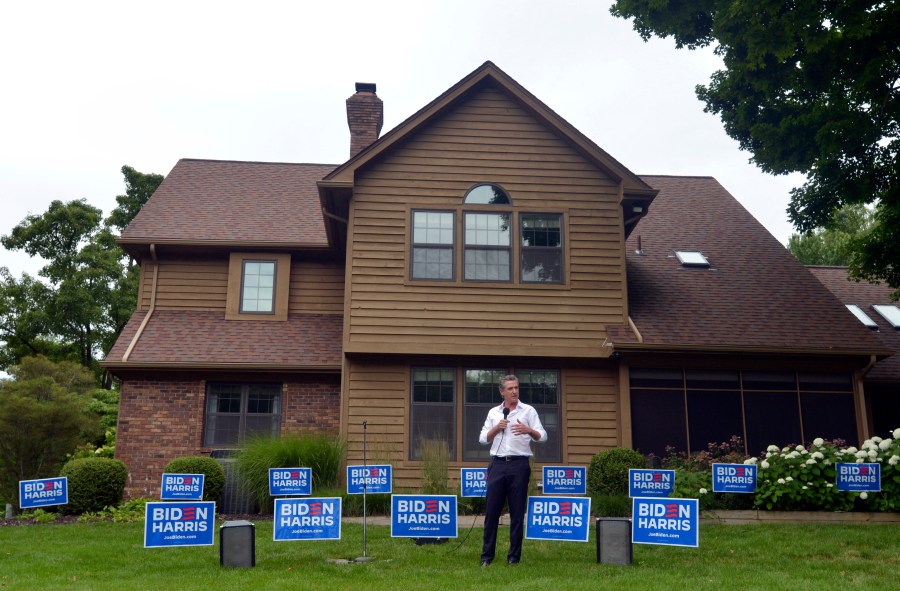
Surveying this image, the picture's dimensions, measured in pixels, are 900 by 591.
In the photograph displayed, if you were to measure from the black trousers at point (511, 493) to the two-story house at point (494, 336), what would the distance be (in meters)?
6.49

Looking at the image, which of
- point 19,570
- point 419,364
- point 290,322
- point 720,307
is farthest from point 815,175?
point 19,570

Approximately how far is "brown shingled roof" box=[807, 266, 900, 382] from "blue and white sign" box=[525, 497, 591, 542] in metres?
11.2

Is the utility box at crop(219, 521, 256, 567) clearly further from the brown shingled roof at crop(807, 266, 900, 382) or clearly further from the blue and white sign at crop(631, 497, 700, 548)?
the brown shingled roof at crop(807, 266, 900, 382)

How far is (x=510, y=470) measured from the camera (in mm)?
7957

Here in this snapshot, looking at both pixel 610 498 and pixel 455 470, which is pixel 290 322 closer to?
pixel 455 470

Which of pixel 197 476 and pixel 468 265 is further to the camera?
pixel 468 265

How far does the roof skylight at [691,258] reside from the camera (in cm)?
1767

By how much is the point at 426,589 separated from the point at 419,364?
828 centimetres

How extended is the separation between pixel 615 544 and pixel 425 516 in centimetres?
Result: 202

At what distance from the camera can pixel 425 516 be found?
29.3ft

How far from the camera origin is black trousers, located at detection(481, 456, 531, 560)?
7.91 m

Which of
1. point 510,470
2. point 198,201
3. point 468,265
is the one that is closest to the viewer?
point 510,470

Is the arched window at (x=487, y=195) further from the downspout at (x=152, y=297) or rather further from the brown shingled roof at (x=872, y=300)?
the brown shingled roof at (x=872, y=300)

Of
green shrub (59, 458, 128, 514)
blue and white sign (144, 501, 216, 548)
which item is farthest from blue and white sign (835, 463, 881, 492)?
green shrub (59, 458, 128, 514)
